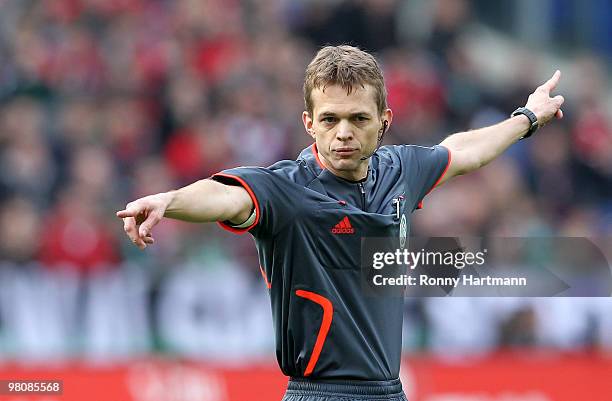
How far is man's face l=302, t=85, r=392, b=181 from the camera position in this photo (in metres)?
5.22

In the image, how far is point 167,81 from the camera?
1334 centimetres

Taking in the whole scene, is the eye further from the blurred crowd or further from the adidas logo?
the blurred crowd

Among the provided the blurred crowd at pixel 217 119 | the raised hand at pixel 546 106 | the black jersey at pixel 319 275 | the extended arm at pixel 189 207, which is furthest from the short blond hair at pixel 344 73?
the blurred crowd at pixel 217 119

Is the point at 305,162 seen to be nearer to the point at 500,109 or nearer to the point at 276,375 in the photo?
the point at 276,375

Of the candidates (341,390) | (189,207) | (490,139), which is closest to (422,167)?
(490,139)

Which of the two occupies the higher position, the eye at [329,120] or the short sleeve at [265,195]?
the eye at [329,120]

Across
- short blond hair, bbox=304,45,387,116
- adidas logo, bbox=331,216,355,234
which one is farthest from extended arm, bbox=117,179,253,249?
short blond hair, bbox=304,45,387,116

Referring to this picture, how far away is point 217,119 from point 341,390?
7945mm

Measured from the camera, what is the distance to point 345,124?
5219mm

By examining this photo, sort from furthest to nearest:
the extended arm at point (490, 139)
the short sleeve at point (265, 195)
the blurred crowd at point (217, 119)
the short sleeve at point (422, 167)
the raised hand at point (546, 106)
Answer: the blurred crowd at point (217, 119), the raised hand at point (546, 106), the extended arm at point (490, 139), the short sleeve at point (422, 167), the short sleeve at point (265, 195)

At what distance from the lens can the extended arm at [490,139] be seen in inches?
243

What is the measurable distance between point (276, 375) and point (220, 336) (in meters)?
0.61

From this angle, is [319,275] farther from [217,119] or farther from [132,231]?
[217,119]

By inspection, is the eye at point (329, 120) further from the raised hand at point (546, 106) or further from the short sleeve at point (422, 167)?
the raised hand at point (546, 106)
